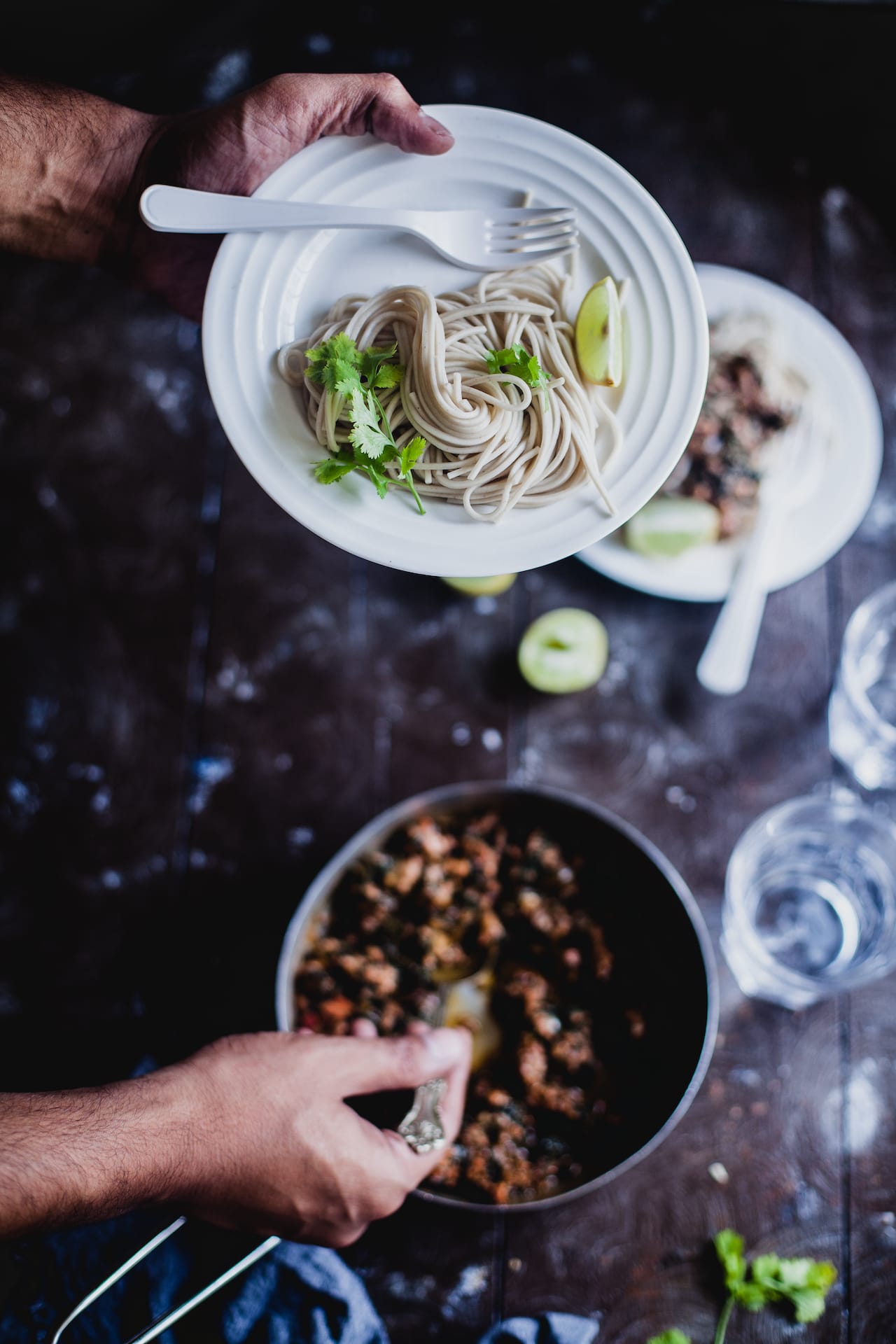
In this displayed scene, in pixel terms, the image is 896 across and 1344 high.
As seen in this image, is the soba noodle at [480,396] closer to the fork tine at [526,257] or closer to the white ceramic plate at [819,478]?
the fork tine at [526,257]

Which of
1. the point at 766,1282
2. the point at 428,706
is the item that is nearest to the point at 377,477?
the point at 428,706

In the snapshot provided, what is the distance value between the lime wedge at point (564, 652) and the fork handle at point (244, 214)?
0.88 metres

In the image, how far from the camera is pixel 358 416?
1237 millimetres

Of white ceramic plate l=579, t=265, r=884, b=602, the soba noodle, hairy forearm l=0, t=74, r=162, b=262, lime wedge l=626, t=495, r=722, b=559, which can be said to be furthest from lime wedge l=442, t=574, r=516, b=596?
hairy forearm l=0, t=74, r=162, b=262

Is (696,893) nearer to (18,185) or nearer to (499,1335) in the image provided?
(499,1335)

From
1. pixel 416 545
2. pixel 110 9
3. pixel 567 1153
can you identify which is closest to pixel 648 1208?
pixel 567 1153

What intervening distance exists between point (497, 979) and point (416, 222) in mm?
1352

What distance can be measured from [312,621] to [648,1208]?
4.42 feet

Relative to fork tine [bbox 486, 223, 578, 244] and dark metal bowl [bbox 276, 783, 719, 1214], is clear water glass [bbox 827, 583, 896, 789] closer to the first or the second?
dark metal bowl [bbox 276, 783, 719, 1214]

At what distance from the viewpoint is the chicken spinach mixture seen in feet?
5.90

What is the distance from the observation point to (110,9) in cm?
210

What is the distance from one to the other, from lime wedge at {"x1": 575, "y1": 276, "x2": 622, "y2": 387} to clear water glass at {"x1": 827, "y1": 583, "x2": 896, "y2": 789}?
3.37 feet

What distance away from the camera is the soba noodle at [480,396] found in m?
1.30

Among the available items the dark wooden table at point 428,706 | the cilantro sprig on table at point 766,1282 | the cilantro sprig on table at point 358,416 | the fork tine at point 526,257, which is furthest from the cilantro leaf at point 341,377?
the cilantro sprig on table at point 766,1282
